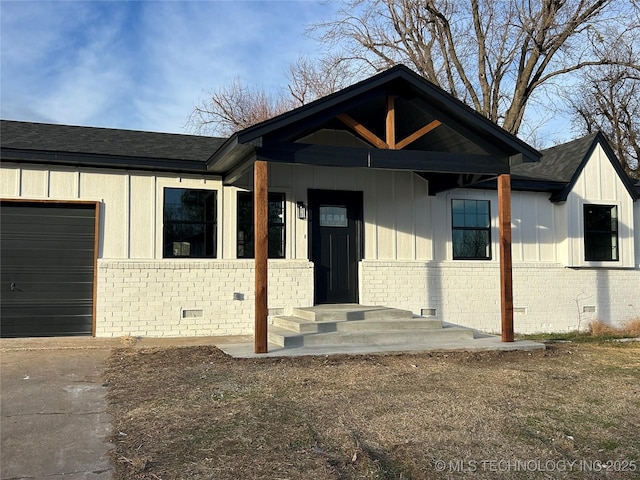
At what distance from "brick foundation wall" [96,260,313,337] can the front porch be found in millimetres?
790

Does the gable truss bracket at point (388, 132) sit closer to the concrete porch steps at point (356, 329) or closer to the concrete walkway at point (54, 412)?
the concrete porch steps at point (356, 329)

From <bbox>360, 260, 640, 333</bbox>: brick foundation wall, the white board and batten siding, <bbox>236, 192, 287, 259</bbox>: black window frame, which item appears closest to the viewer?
<bbox>236, 192, 287, 259</bbox>: black window frame

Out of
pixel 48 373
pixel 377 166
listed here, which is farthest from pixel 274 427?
pixel 377 166

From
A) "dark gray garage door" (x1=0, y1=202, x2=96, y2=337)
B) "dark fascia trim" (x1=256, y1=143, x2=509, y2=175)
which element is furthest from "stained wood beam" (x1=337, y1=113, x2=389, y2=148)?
"dark gray garage door" (x1=0, y1=202, x2=96, y2=337)

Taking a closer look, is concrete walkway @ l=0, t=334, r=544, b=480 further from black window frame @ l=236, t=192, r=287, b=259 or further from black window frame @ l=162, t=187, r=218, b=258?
black window frame @ l=236, t=192, r=287, b=259

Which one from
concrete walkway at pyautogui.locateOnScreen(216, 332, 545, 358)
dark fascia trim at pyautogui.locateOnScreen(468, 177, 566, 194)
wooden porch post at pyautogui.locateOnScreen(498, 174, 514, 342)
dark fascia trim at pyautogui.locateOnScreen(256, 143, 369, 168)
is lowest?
concrete walkway at pyautogui.locateOnScreen(216, 332, 545, 358)

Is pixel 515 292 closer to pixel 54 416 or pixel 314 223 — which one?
pixel 314 223

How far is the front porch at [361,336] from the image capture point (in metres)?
8.13

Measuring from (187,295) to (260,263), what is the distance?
297 centimetres

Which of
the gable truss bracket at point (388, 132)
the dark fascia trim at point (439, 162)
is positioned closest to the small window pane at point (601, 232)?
the dark fascia trim at point (439, 162)

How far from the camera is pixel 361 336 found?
28.7 feet

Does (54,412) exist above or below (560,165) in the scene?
below

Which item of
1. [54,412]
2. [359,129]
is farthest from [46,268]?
[359,129]

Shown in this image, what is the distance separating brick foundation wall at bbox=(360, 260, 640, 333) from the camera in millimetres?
11462
